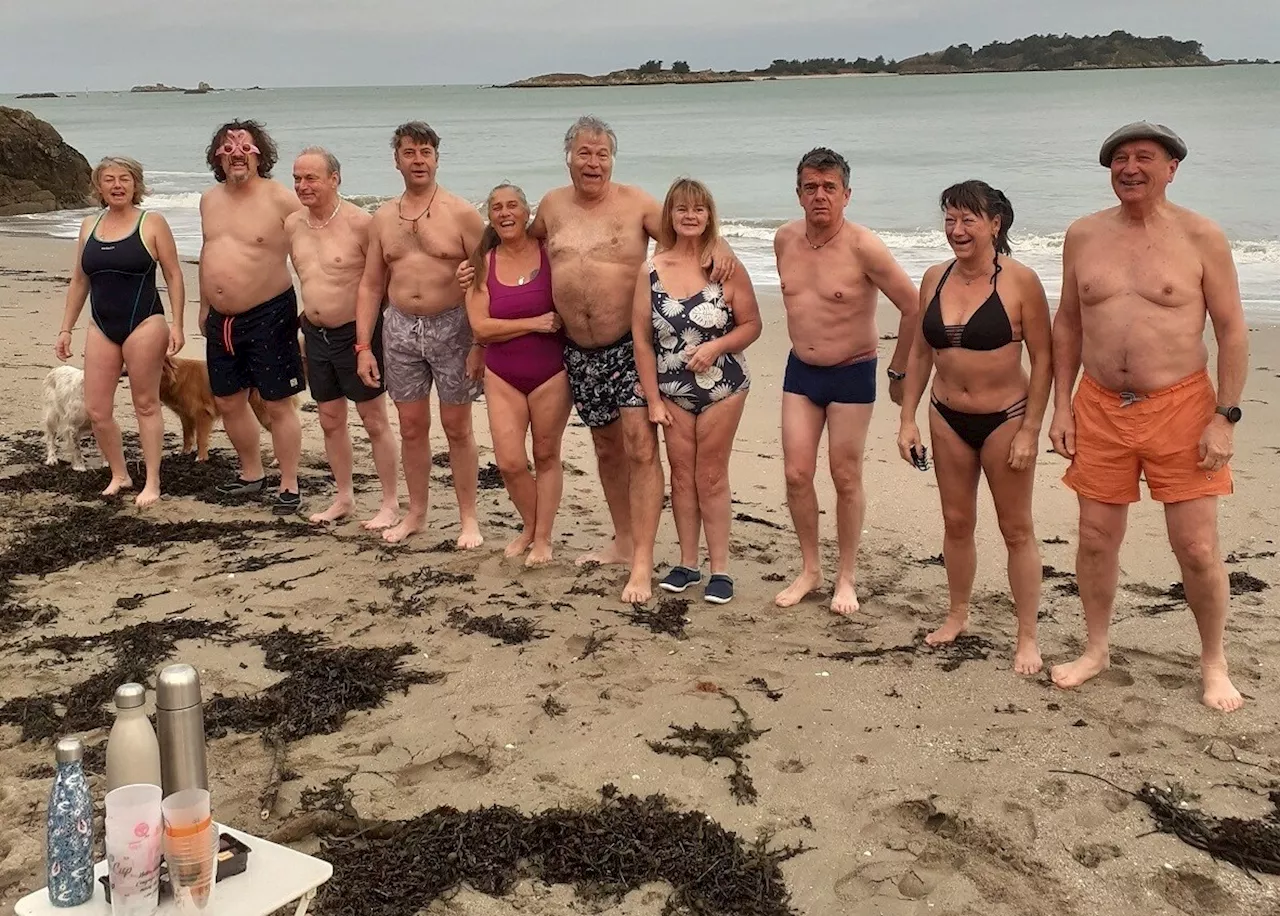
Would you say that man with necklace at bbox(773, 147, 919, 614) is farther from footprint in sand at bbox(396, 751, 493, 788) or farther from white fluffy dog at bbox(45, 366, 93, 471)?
white fluffy dog at bbox(45, 366, 93, 471)

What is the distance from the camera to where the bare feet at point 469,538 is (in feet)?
20.1

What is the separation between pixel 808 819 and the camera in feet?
11.9

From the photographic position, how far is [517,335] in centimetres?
555

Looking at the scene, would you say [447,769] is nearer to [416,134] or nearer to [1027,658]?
[1027,658]

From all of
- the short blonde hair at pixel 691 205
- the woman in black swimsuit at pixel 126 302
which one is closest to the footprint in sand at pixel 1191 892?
the short blonde hair at pixel 691 205

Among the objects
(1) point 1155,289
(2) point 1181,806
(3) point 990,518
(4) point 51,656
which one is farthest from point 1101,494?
(4) point 51,656

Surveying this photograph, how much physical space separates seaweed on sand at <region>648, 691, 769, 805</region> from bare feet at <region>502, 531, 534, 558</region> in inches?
77.4

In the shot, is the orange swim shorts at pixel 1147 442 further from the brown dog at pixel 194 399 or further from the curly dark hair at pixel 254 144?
the brown dog at pixel 194 399

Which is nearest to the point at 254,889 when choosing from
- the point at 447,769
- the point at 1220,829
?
the point at 447,769

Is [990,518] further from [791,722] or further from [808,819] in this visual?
[808,819]

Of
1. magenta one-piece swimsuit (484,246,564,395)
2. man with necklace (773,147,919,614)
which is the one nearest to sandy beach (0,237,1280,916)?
man with necklace (773,147,919,614)

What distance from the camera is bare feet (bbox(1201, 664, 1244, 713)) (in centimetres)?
423

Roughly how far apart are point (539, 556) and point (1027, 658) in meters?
2.34

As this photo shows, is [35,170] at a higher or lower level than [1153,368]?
higher
